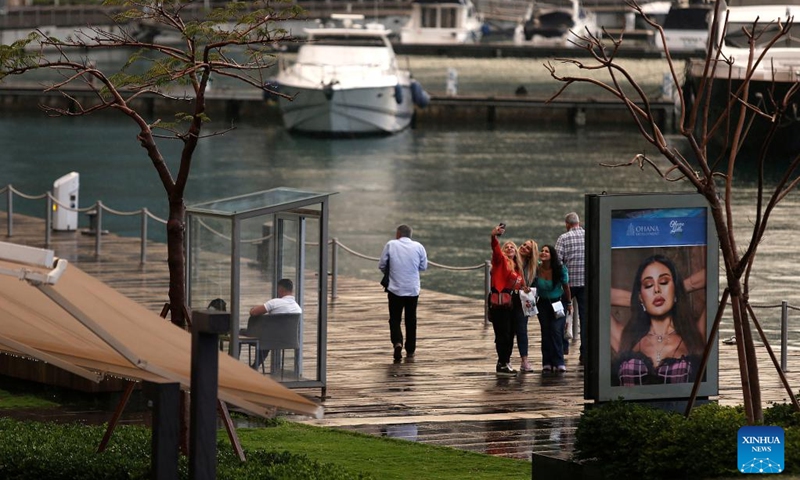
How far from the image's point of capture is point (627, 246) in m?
12.8

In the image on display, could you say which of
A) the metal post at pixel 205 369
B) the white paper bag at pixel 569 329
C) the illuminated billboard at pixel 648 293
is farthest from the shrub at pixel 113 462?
the white paper bag at pixel 569 329

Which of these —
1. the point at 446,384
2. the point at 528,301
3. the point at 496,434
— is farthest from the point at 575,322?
the point at 496,434

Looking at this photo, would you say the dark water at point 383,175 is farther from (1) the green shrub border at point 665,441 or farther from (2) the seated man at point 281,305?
(1) the green shrub border at point 665,441

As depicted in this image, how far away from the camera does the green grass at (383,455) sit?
485 inches

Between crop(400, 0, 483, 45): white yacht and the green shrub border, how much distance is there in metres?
115

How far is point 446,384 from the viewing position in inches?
667

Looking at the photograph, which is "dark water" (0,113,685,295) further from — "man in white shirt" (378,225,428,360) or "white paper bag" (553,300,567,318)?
"white paper bag" (553,300,567,318)

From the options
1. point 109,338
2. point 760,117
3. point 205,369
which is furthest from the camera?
point 760,117

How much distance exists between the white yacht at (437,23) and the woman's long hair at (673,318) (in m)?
112

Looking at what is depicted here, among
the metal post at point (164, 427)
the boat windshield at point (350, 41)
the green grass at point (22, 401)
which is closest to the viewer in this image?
the metal post at point (164, 427)

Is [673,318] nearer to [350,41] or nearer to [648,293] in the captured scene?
[648,293]

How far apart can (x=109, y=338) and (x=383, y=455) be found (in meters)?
5.88

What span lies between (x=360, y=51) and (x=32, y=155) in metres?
17.1

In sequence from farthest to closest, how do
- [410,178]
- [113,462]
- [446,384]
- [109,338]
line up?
[410,178], [446,384], [113,462], [109,338]
